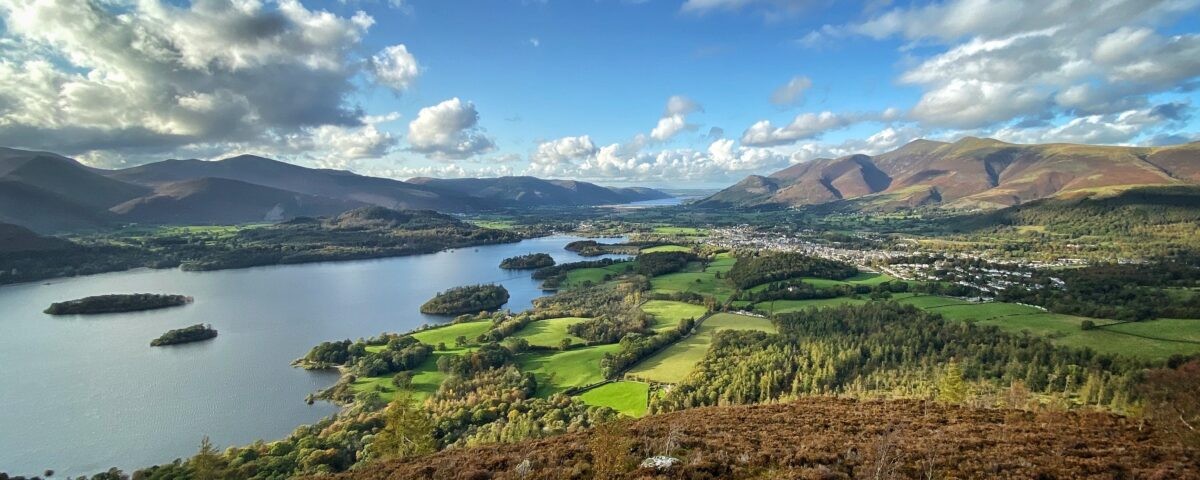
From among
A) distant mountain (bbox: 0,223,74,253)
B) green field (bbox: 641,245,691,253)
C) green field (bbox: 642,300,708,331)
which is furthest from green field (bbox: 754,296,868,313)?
distant mountain (bbox: 0,223,74,253)

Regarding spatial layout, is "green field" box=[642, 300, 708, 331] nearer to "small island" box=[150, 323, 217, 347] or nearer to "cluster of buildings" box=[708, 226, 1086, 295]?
"cluster of buildings" box=[708, 226, 1086, 295]

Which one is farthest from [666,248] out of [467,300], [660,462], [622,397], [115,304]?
[660,462]

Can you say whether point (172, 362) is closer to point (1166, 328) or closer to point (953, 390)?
point (953, 390)

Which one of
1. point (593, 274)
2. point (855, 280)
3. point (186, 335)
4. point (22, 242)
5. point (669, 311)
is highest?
point (22, 242)

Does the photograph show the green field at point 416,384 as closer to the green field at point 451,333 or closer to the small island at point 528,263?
the green field at point 451,333

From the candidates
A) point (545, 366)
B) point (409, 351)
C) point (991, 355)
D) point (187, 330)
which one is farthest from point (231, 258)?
point (991, 355)

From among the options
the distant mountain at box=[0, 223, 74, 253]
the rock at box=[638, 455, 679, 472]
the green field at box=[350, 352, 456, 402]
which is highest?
the distant mountain at box=[0, 223, 74, 253]
